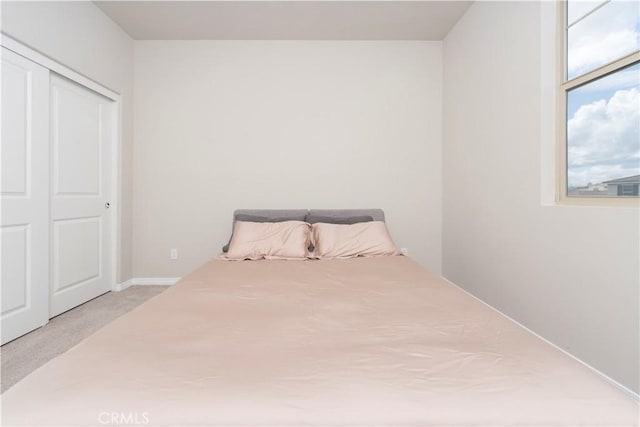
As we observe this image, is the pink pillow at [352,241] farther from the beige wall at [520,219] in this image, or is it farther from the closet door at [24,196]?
the closet door at [24,196]

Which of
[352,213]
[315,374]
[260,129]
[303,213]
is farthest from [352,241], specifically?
[315,374]

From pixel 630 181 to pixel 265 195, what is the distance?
2870 millimetres

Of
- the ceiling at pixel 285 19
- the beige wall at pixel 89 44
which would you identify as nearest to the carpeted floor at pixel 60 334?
the beige wall at pixel 89 44

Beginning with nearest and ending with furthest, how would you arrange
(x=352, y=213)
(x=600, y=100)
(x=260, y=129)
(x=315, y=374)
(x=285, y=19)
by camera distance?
1. (x=315, y=374)
2. (x=600, y=100)
3. (x=285, y=19)
4. (x=352, y=213)
5. (x=260, y=129)

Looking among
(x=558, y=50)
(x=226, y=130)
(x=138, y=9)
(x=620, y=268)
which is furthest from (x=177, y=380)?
(x=138, y=9)

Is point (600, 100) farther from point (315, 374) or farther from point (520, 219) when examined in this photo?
point (315, 374)

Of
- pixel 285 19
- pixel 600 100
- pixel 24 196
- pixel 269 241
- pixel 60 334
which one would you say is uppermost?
pixel 285 19

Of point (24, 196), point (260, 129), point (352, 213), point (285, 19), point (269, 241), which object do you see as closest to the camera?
point (24, 196)

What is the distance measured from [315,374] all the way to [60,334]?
2329 millimetres

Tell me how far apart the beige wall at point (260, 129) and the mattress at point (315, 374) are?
7.70 feet

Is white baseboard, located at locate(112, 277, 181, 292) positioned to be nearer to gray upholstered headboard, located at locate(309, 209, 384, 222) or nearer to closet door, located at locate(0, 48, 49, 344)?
closet door, located at locate(0, 48, 49, 344)

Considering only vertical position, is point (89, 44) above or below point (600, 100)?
above

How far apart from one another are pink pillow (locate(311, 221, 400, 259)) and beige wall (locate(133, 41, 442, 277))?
0.78 meters

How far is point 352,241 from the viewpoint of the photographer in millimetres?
2766
